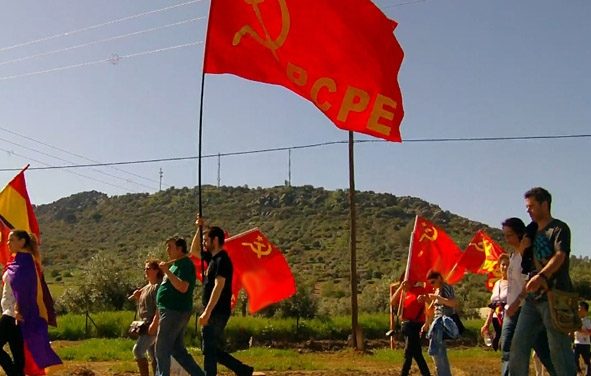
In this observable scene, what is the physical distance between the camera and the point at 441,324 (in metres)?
9.56

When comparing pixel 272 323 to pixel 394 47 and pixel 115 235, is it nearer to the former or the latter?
pixel 394 47

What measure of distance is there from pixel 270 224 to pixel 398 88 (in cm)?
7754

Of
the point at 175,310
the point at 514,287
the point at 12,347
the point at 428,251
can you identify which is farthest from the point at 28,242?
the point at 428,251

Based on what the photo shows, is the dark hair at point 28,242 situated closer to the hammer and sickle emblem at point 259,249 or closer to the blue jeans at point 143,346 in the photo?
the blue jeans at point 143,346

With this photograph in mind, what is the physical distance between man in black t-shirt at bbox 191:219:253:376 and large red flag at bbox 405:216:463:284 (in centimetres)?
613

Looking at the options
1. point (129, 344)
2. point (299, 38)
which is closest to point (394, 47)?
point (299, 38)

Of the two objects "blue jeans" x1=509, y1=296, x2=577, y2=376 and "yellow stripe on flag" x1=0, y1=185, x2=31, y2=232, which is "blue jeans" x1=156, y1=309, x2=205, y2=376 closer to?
"blue jeans" x1=509, y1=296, x2=577, y2=376

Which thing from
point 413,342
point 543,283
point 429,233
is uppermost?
point 429,233

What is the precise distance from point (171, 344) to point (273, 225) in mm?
78204

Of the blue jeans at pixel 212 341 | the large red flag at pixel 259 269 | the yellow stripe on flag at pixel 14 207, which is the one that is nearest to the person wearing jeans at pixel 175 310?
the blue jeans at pixel 212 341

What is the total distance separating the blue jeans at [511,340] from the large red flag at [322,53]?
2.33 meters

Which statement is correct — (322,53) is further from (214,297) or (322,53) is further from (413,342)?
(413,342)

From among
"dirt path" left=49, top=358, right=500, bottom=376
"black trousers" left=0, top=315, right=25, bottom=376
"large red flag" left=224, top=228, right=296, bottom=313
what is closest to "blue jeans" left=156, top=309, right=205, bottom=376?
"black trousers" left=0, top=315, right=25, bottom=376

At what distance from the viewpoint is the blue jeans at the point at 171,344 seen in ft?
27.3
